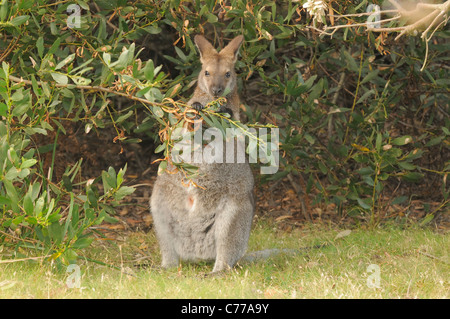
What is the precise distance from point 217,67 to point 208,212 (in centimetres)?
112

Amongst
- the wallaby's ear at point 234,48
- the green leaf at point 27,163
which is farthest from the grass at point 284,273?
the wallaby's ear at point 234,48

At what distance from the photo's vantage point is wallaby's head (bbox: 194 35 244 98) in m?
5.06

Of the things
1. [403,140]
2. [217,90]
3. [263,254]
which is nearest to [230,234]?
[263,254]

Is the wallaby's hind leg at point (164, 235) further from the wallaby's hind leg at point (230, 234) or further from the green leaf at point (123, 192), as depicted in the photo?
the green leaf at point (123, 192)

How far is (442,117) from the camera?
7098mm

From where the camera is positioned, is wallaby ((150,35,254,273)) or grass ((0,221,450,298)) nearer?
grass ((0,221,450,298))

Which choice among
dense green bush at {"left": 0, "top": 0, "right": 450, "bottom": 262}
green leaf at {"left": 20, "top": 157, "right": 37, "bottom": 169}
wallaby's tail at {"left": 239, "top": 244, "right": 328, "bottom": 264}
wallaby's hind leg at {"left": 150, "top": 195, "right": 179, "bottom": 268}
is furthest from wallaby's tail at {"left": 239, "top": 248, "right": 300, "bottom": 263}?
green leaf at {"left": 20, "top": 157, "right": 37, "bottom": 169}

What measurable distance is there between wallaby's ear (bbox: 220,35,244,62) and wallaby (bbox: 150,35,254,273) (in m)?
0.21

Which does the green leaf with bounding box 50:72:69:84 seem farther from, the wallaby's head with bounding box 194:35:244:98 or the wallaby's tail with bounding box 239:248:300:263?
the wallaby's tail with bounding box 239:248:300:263

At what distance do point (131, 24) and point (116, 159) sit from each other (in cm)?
257

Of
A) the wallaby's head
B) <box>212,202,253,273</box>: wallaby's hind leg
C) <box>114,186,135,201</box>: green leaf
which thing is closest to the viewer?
<box>114,186,135,201</box>: green leaf

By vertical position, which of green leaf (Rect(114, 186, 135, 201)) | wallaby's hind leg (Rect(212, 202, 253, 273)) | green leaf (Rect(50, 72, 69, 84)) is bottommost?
wallaby's hind leg (Rect(212, 202, 253, 273))

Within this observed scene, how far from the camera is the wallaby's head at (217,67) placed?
5.06 m

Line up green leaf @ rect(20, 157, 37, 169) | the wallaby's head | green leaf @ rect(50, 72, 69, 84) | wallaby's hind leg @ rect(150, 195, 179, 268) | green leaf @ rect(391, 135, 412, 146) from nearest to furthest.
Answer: green leaf @ rect(20, 157, 37, 169) < green leaf @ rect(50, 72, 69, 84) < wallaby's hind leg @ rect(150, 195, 179, 268) < the wallaby's head < green leaf @ rect(391, 135, 412, 146)
